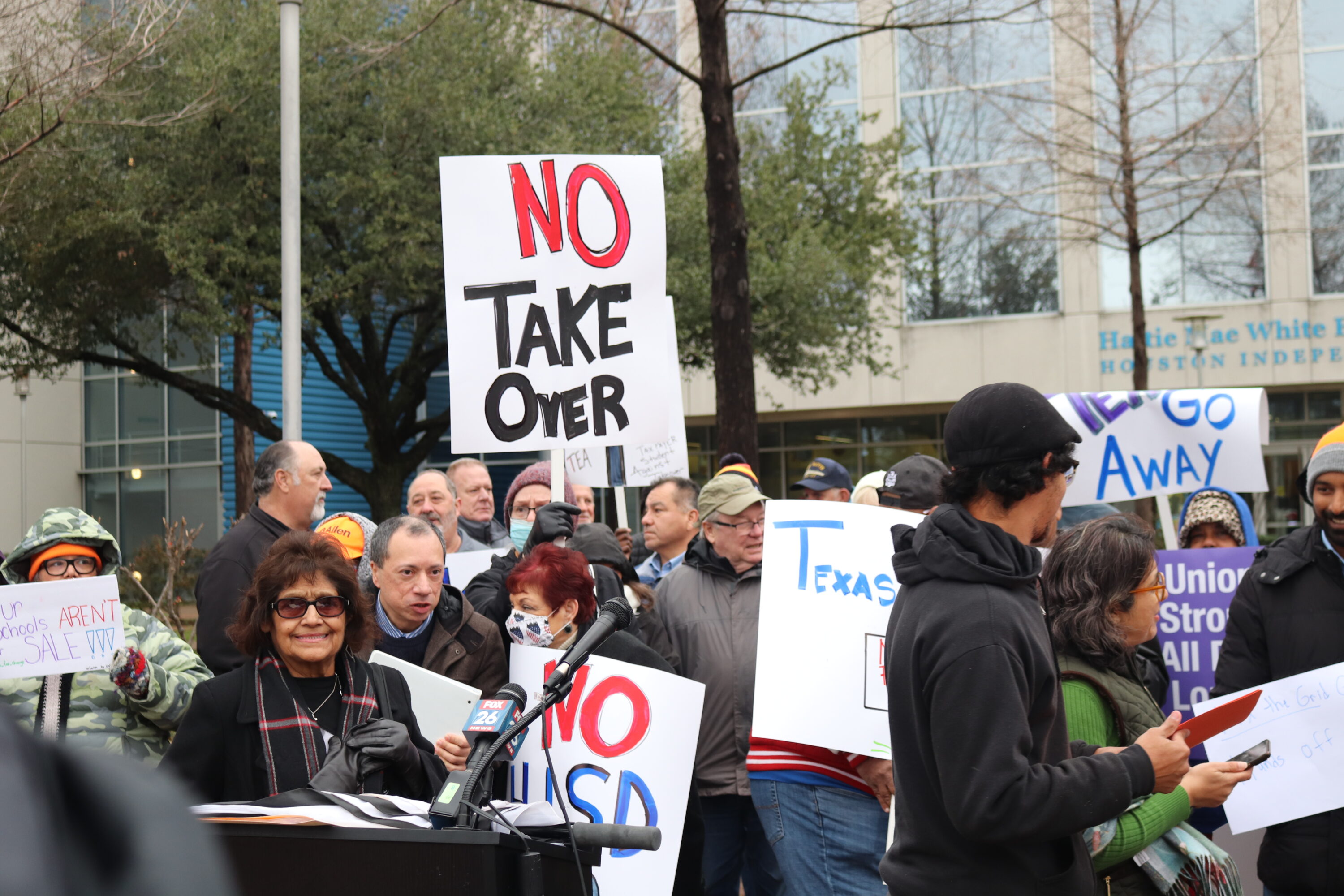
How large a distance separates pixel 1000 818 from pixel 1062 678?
925mm

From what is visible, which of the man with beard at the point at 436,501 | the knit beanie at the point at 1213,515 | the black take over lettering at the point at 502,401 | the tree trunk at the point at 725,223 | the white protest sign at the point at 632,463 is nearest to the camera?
the black take over lettering at the point at 502,401

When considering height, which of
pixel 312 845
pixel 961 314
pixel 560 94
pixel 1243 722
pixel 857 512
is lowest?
pixel 1243 722

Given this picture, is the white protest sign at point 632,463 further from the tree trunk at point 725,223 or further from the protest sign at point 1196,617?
the protest sign at point 1196,617

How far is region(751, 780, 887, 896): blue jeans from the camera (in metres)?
4.18

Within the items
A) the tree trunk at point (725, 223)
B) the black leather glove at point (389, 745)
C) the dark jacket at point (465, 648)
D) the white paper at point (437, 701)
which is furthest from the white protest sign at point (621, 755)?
the tree trunk at point (725, 223)

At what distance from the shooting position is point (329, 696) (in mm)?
3482

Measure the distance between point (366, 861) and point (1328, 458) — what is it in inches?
124

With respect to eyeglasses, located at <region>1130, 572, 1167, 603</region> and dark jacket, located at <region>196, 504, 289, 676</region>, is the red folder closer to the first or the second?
eyeglasses, located at <region>1130, 572, 1167, 603</region>

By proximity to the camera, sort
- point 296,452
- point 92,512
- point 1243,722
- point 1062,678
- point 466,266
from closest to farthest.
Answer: point 1062,678 → point 1243,722 → point 296,452 → point 466,266 → point 92,512

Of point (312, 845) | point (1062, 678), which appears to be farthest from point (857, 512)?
point (312, 845)

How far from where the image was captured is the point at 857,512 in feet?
14.6

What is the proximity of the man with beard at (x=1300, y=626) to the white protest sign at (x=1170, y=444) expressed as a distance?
219cm

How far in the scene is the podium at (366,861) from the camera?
2080mm

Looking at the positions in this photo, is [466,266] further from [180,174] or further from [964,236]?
[964,236]
